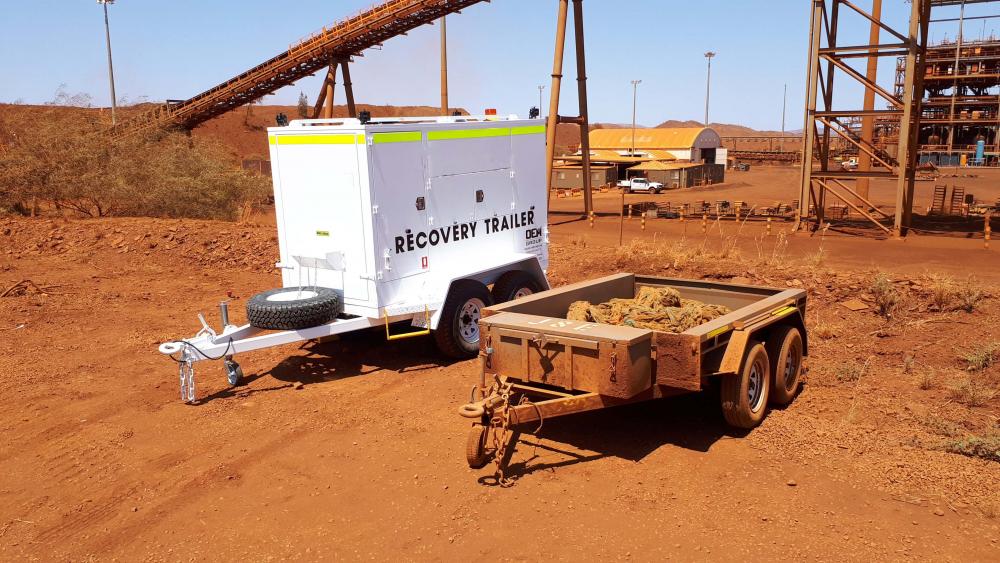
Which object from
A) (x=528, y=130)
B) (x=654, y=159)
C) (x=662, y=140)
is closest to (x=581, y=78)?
(x=528, y=130)

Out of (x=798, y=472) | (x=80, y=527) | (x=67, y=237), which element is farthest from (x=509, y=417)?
(x=67, y=237)

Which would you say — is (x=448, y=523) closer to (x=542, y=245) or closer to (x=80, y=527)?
(x=80, y=527)

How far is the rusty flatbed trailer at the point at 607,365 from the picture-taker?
6.47 metres

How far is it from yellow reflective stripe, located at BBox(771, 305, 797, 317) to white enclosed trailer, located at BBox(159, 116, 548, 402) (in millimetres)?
4015

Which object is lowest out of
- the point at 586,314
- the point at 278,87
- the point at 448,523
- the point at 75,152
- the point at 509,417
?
the point at 448,523

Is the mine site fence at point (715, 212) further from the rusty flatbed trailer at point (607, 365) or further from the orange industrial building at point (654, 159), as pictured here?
the rusty flatbed trailer at point (607, 365)

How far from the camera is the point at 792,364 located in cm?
839

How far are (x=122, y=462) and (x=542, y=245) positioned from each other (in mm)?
7120

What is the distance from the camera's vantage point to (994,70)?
7394cm

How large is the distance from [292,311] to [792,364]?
18.9ft

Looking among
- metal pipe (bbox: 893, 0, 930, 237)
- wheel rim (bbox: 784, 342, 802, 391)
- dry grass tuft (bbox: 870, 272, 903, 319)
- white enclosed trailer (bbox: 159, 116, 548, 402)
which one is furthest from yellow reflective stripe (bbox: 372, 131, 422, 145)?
metal pipe (bbox: 893, 0, 930, 237)

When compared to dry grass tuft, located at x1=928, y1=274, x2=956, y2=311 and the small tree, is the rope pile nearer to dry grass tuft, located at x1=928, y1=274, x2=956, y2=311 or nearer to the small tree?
dry grass tuft, located at x1=928, y1=274, x2=956, y2=311

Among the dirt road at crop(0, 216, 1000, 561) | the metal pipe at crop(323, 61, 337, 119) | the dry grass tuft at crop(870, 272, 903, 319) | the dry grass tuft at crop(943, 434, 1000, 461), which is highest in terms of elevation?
the metal pipe at crop(323, 61, 337, 119)

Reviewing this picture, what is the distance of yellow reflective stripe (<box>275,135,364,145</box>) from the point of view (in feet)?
29.5
